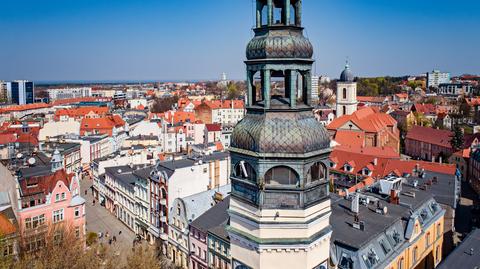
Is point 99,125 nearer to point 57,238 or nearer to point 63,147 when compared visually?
point 63,147

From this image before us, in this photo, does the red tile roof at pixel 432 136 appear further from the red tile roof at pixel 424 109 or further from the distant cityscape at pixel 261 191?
the red tile roof at pixel 424 109

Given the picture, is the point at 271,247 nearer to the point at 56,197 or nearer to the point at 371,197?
the point at 371,197

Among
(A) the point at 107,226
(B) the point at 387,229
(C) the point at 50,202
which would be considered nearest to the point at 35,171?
(C) the point at 50,202

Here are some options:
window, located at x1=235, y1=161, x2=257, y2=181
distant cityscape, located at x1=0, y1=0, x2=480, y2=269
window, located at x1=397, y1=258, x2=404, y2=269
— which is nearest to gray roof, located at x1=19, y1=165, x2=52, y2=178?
distant cityscape, located at x1=0, y1=0, x2=480, y2=269

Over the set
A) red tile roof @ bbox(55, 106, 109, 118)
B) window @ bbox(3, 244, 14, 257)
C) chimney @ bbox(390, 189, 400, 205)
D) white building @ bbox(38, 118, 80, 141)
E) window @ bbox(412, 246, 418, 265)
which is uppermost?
red tile roof @ bbox(55, 106, 109, 118)

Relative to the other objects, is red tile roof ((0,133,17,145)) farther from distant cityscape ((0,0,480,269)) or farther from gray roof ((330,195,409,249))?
gray roof ((330,195,409,249))

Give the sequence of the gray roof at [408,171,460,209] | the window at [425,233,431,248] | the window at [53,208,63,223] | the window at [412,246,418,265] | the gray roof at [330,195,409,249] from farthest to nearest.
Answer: the gray roof at [408,171,460,209] → the window at [53,208,63,223] → the window at [425,233,431,248] → the window at [412,246,418,265] → the gray roof at [330,195,409,249]

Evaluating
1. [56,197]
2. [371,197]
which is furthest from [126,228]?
[371,197]
